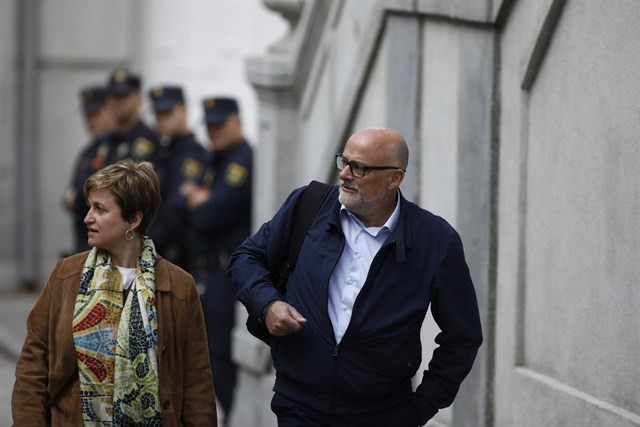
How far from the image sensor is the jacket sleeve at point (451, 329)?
4.79 metres

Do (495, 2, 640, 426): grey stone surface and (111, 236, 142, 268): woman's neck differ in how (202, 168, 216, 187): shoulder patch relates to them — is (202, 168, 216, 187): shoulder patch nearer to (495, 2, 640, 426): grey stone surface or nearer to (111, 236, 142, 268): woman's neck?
(495, 2, 640, 426): grey stone surface

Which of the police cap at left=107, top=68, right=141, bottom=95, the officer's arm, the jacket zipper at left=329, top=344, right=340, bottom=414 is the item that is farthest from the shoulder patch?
the jacket zipper at left=329, top=344, right=340, bottom=414

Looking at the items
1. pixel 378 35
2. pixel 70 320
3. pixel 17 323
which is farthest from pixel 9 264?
pixel 70 320

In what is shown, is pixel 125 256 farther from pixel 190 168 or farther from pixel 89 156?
pixel 89 156

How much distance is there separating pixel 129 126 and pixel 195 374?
6.30 metres

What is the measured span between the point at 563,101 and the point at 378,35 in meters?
1.59

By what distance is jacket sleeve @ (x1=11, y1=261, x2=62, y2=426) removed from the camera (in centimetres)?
475

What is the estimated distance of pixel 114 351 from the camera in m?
4.75

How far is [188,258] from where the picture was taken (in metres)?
9.80

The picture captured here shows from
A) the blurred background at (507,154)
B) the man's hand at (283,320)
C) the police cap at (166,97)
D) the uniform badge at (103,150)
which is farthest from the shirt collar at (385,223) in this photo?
the uniform badge at (103,150)

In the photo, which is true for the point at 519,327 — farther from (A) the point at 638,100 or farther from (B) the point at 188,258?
(B) the point at 188,258

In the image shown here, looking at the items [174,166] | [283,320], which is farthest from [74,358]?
[174,166]

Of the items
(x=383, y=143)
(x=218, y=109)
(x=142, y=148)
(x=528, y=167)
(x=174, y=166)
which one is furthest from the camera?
(x=142, y=148)

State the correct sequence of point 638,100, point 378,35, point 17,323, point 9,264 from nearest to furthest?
point 638,100, point 378,35, point 17,323, point 9,264
